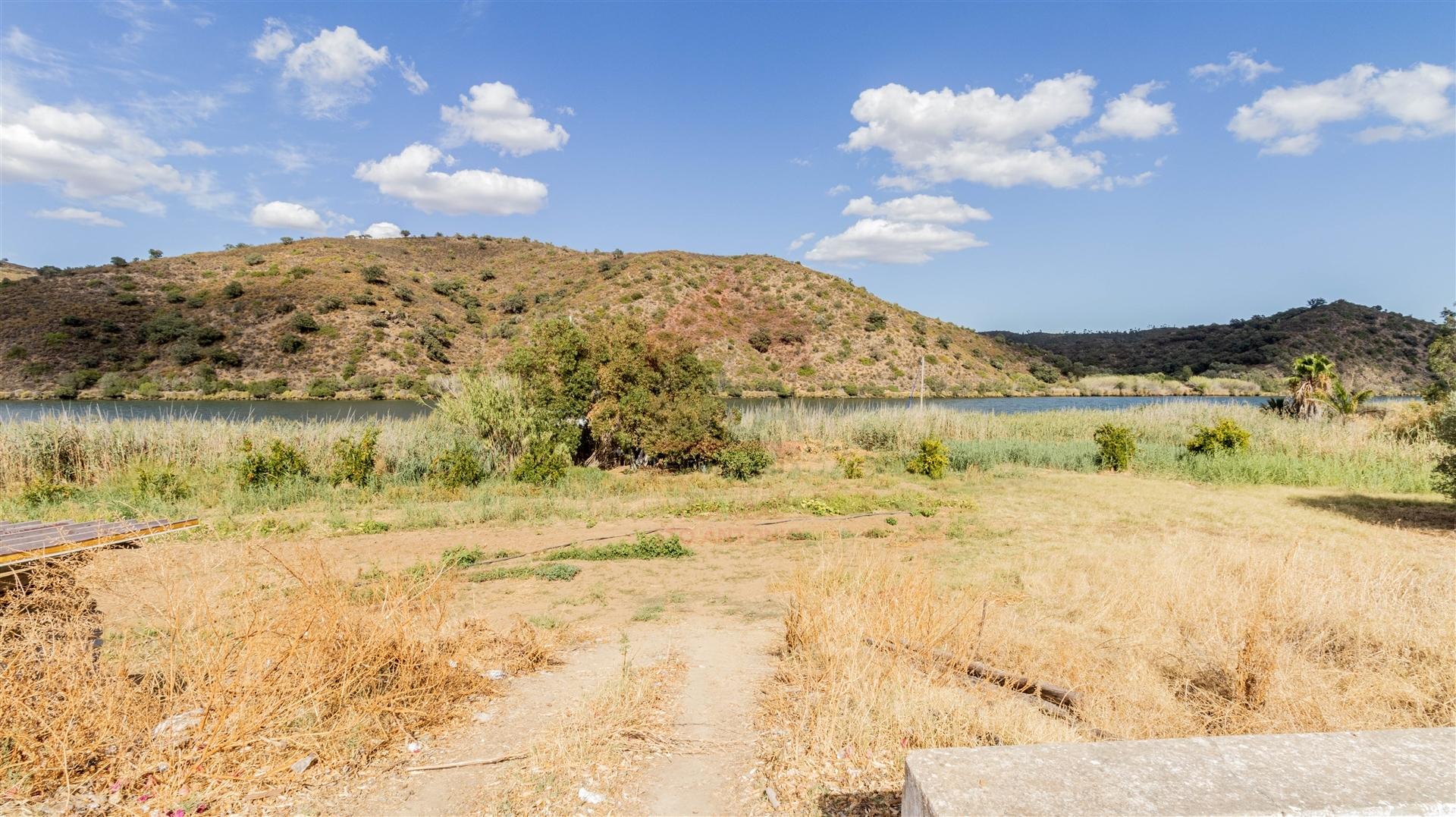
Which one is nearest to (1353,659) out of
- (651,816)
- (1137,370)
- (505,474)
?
(651,816)

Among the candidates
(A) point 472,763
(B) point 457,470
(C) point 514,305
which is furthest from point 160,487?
(C) point 514,305

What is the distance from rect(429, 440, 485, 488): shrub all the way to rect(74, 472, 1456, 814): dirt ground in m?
2.70

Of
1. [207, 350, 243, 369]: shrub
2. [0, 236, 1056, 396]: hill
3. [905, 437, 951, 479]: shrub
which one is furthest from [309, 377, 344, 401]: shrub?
[905, 437, 951, 479]: shrub

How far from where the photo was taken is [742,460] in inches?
556

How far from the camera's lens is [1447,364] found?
11.5m

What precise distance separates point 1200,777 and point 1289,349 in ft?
249

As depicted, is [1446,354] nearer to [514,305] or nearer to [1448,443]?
[1448,443]

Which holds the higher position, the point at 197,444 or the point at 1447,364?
the point at 1447,364

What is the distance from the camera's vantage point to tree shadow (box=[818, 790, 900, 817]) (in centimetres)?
300

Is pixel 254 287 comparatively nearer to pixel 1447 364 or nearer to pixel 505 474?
pixel 505 474

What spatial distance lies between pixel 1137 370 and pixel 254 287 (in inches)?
3180

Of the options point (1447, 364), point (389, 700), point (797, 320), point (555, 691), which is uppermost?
point (797, 320)

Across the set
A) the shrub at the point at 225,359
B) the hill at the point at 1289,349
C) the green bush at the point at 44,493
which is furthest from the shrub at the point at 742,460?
the hill at the point at 1289,349

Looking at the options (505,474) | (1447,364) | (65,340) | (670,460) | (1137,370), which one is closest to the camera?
(1447,364)
